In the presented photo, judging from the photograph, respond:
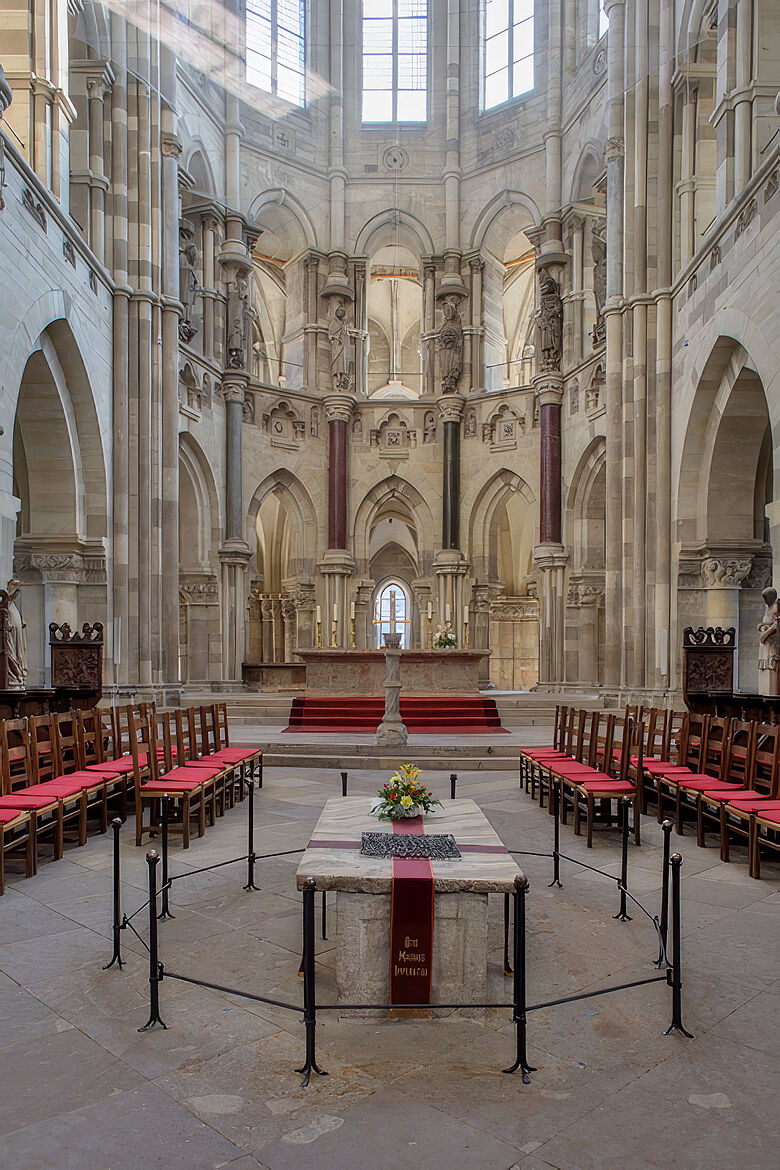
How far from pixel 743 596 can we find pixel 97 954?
494 inches

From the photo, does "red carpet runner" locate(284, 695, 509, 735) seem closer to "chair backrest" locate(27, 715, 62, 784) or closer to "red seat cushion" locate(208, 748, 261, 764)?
"red seat cushion" locate(208, 748, 261, 764)

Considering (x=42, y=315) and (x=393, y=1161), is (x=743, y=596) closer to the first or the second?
(x=42, y=315)

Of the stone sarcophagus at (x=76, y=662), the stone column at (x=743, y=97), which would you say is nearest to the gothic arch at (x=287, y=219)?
the stone column at (x=743, y=97)

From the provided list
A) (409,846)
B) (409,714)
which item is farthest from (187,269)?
(409,846)

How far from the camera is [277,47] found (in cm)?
2331

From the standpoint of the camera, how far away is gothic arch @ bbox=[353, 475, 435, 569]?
23.6m

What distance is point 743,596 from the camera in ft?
47.5

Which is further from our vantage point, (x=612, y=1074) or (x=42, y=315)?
(x=42, y=315)

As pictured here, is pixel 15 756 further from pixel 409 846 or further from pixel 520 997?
pixel 520 997

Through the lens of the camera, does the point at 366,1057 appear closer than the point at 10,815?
Yes

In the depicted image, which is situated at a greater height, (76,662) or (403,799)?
(76,662)

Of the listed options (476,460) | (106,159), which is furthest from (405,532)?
(106,159)

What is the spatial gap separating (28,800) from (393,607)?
1054 inches

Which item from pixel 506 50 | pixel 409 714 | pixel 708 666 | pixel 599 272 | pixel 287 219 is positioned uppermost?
pixel 506 50
